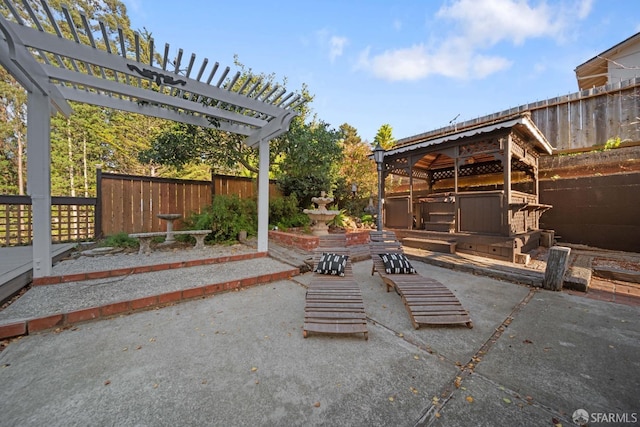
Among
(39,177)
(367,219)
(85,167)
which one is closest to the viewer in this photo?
(39,177)

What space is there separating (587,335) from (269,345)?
11.2 feet

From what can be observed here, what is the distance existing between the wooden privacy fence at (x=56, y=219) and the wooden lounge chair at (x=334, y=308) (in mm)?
7164

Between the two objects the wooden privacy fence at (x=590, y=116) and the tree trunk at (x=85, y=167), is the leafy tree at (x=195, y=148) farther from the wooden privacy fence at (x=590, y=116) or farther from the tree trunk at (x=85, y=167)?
the tree trunk at (x=85, y=167)

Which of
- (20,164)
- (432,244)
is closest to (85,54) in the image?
(432,244)

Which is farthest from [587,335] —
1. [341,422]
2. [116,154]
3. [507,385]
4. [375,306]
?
[116,154]

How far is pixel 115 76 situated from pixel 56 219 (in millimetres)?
5448

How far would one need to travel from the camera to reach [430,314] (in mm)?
2777

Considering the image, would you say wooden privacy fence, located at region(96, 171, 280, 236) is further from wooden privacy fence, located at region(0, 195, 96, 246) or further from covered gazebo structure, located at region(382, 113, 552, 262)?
covered gazebo structure, located at region(382, 113, 552, 262)

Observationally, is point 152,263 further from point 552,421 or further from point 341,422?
point 552,421

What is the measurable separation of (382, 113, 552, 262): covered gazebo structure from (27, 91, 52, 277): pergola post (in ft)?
26.6

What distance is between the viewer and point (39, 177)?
3.55m

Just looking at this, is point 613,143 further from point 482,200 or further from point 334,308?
point 334,308

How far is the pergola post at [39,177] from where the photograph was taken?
3.55 meters

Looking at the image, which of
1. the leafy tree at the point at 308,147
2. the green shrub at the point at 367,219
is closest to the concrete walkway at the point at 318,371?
the leafy tree at the point at 308,147
